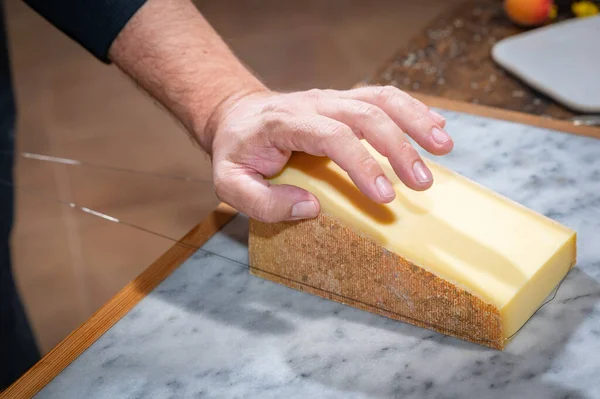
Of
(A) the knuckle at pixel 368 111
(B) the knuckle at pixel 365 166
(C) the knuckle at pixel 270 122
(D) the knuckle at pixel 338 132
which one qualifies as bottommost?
(B) the knuckle at pixel 365 166

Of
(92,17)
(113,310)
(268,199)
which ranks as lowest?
(113,310)

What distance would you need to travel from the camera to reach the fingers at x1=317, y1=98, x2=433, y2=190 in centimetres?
73

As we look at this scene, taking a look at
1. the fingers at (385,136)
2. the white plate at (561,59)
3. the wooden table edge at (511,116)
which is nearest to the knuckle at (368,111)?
the fingers at (385,136)

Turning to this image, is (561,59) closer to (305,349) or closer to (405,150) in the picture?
(405,150)

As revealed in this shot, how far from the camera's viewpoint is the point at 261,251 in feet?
2.72

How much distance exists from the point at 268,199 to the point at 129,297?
0.18 meters

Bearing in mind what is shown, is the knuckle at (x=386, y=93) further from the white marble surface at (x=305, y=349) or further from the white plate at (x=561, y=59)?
the white plate at (x=561, y=59)

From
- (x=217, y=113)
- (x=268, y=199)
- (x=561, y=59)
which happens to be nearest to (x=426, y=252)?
(x=268, y=199)

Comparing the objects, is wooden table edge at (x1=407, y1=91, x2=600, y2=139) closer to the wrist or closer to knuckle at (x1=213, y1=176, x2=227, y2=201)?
the wrist

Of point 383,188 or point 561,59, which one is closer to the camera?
point 383,188

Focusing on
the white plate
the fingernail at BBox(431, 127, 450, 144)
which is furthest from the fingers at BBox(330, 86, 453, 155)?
the white plate

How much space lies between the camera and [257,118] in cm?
79

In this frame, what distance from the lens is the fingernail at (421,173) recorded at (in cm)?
73

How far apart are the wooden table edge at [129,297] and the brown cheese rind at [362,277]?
83 millimetres
